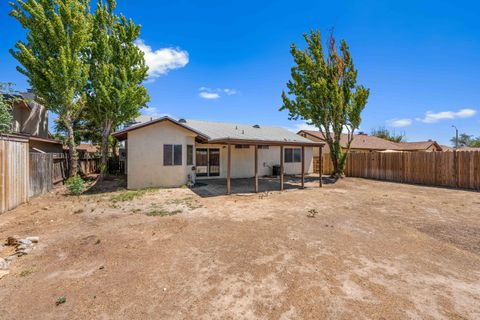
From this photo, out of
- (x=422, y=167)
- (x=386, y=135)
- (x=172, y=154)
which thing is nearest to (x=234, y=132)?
(x=172, y=154)

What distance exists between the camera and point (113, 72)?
12461 mm

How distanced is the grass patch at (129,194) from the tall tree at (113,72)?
3.72 meters

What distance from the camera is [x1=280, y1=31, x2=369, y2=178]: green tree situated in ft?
47.2

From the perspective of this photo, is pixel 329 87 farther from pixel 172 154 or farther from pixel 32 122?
pixel 32 122

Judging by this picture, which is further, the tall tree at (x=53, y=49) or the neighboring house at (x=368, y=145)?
the neighboring house at (x=368, y=145)

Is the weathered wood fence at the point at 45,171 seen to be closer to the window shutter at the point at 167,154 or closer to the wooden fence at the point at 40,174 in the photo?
the wooden fence at the point at 40,174

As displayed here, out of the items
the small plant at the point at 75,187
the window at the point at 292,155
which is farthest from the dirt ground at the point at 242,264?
the window at the point at 292,155

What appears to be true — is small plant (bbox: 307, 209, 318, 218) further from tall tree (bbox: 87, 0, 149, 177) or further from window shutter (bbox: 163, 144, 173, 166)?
tall tree (bbox: 87, 0, 149, 177)

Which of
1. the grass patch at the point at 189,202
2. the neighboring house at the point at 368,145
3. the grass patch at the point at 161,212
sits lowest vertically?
the grass patch at the point at 161,212

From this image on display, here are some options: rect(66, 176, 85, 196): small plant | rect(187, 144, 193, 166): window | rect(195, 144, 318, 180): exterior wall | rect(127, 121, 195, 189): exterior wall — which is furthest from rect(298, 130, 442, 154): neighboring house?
rect(66, 176, 85, 196): small plant

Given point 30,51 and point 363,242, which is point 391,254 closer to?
point 363,242

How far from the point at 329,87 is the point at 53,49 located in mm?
15448

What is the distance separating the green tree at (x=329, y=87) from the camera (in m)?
14.4

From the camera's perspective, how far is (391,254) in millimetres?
4148
